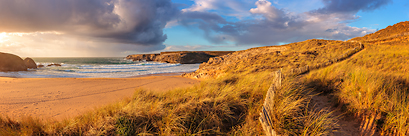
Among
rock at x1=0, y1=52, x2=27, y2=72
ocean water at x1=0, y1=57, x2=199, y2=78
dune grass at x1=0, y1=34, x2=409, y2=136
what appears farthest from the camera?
rock at x1=0, y1=52, x2=27, y2=72

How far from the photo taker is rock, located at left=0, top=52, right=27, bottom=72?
56.9ft

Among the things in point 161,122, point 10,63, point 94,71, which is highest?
point 10,63

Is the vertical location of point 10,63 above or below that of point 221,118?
above

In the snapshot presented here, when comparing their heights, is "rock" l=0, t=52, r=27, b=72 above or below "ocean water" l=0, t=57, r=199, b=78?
above

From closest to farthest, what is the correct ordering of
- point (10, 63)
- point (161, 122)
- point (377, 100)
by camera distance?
point (161, 122)
point (377, 100)
point (10, 63)

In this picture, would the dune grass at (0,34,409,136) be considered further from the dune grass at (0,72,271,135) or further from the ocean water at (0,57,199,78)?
the ocean water at (0,57,199,78)

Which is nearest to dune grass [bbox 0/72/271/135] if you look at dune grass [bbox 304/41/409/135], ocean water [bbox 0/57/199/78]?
dune grass [bbox 304/41/409/135]

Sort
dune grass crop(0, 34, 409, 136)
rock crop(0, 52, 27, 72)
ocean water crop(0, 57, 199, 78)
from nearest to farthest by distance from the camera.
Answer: dune grass crop(0, 34, 409, 136)
ocean water crop(0, 57, 199, 78)
rock crop(0, 52, 27, 72)

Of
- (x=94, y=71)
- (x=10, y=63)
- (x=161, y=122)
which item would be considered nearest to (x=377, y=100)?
Answer: (x=161, y=122)

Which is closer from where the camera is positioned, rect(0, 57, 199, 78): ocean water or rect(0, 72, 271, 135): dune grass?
rect(0, 72, 271, 135): dune grass

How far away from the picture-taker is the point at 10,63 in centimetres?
1791

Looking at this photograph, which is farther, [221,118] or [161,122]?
[221,118]

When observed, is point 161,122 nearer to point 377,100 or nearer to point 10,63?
point 377,100

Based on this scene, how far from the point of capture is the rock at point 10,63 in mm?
17344
